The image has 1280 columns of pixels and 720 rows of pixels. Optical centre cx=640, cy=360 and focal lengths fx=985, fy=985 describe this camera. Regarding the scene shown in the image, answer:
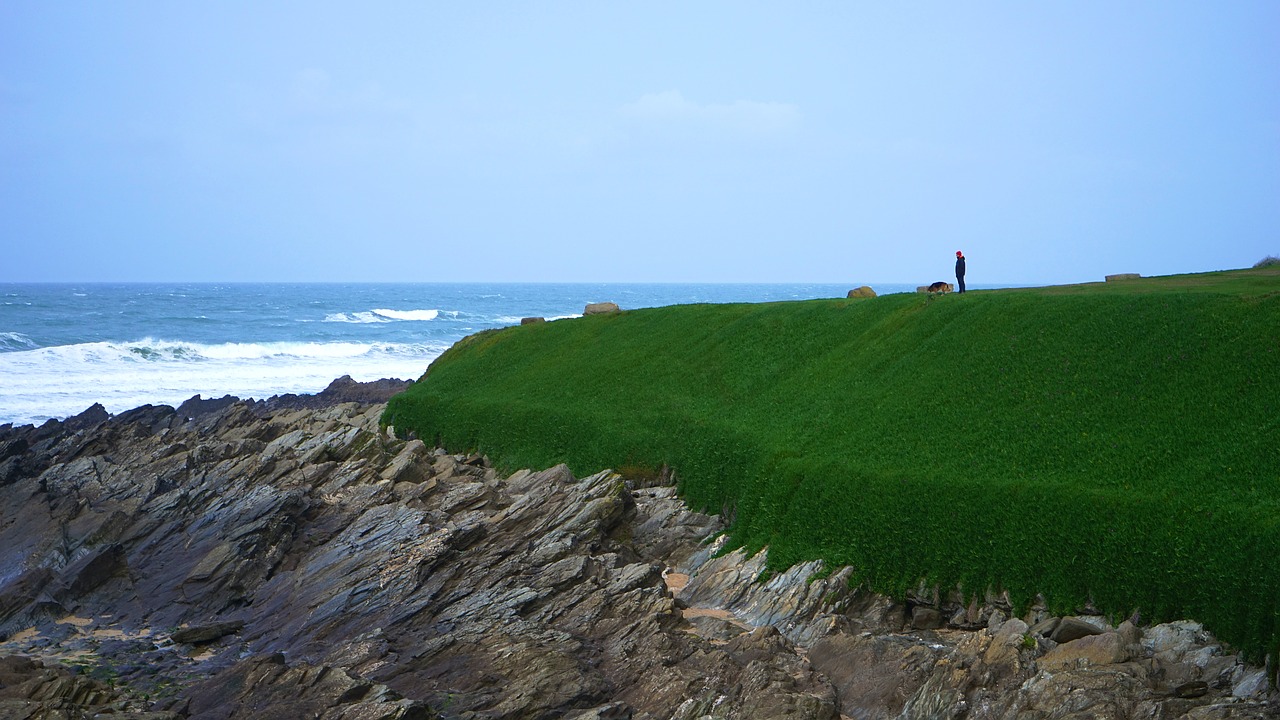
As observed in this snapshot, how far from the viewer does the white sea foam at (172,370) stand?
6575 cm

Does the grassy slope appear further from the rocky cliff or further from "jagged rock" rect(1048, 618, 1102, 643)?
the rocky cliff

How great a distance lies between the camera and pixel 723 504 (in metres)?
28.6

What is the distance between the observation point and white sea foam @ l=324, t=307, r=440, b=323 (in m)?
145

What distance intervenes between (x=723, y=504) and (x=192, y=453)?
65.6ft

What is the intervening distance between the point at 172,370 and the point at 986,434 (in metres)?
75.9

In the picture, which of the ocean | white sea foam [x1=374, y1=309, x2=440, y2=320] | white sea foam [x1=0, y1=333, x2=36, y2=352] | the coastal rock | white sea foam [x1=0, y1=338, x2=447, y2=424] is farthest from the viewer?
white sea foam [x1=374, y1=309, x2=440, y2=320]

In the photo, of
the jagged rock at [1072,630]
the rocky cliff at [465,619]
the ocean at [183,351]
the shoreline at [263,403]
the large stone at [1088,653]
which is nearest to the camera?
the rocky cliff at [465,619]

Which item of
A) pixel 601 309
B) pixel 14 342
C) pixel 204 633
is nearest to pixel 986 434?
pixel 204 633

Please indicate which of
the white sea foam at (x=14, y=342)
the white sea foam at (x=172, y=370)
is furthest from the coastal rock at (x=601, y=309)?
the white sea foam at (x=14, y=342)

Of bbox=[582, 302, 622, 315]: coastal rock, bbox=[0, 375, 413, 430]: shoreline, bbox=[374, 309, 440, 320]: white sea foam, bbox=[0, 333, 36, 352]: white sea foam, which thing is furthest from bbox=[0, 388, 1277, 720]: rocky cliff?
bbox=[374, 309, 440, 320]: white sea foam

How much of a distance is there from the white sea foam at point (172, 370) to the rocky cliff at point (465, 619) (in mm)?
34216

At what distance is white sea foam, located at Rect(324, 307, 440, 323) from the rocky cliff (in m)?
112

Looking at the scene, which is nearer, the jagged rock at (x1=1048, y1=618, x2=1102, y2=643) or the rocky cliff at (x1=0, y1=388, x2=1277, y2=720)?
the rocky cliff at (x1=0, y1=388, x2=1277, y2=720)

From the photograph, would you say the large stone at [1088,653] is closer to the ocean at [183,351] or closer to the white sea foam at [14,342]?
the ocean at [183,351]
